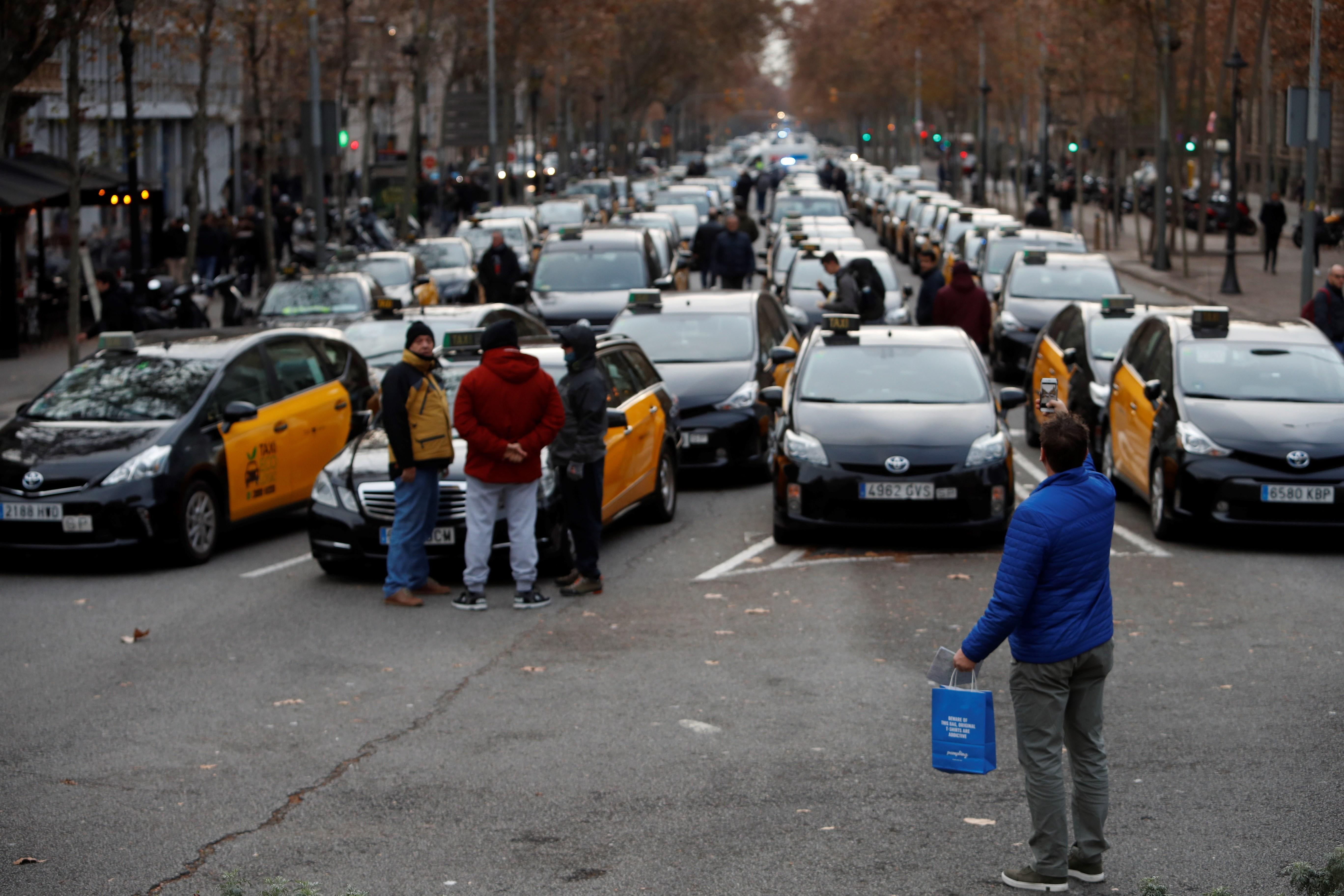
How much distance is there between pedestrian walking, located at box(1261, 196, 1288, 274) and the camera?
39.4m

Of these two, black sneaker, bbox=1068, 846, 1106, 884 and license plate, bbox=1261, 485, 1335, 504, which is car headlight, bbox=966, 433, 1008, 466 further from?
black sneaker, bbox=1068, 846, 1106, 884

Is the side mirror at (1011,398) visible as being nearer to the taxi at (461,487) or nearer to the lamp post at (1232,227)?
the taxi at (461,487)

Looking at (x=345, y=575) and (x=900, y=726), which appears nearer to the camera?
(x=900, y=726)

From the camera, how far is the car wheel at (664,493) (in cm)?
1362

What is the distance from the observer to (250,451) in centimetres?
1297

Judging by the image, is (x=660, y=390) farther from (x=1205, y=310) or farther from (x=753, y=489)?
(x=1205, y=310)

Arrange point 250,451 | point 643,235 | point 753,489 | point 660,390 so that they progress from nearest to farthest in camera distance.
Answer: point 250,451 < point 660,390 < point 753,489 < point 643,235

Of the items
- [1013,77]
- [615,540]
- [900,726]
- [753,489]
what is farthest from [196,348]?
[1013,77]

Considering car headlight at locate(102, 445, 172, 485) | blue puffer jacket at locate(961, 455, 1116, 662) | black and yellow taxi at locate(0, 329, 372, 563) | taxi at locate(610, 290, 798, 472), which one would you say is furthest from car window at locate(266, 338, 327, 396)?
blue puffer jacket at locate(961, 455, 1116, 662)

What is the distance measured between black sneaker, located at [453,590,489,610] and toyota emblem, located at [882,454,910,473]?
3.15 meters

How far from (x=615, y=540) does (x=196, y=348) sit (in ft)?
11.6

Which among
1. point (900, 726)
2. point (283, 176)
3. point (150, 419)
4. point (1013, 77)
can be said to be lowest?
point (900, 726)

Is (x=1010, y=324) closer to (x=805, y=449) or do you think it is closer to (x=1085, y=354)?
(x=1085, y=354)

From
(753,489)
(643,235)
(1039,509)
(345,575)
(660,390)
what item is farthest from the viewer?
(643,235)
